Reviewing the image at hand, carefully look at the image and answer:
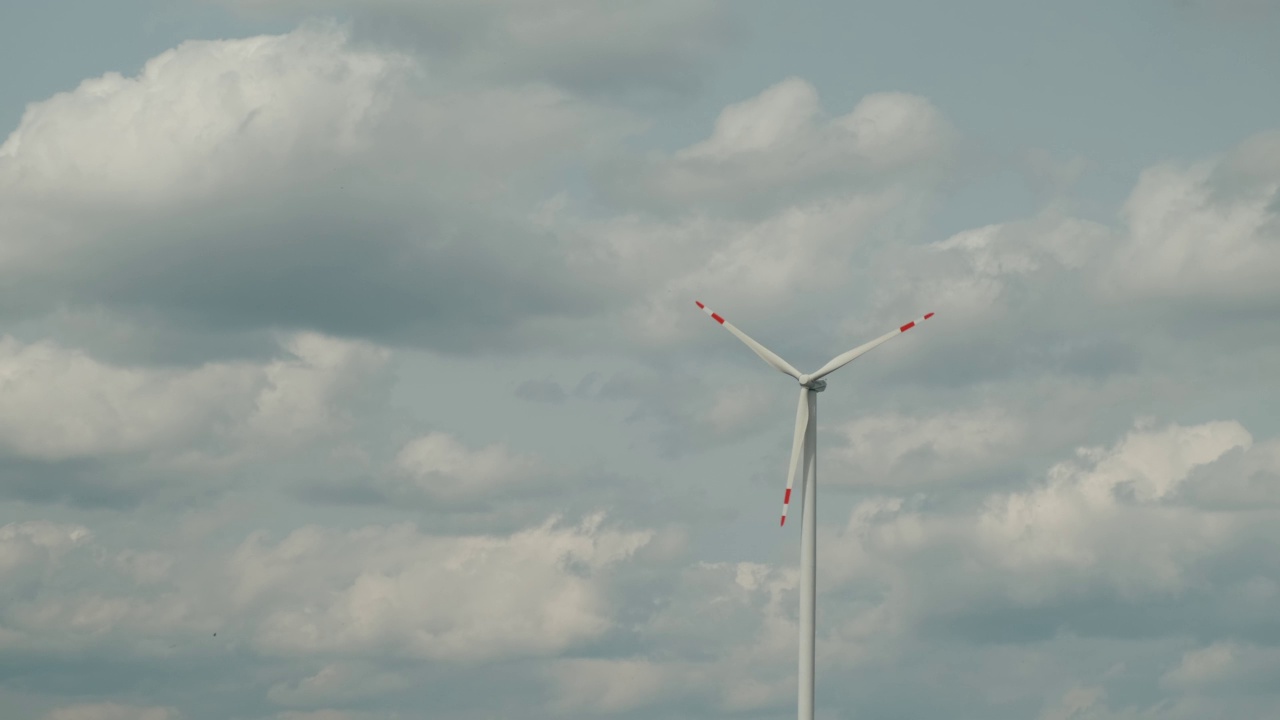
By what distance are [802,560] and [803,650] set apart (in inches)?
317

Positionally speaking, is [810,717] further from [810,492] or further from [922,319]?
[922,319]

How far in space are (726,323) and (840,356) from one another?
10.7 m

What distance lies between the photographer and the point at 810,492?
18912 cm

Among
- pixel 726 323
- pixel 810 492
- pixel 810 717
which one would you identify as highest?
pixel 726 323

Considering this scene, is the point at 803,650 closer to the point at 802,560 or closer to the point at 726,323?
the point at 802,560

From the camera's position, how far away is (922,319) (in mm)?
176250

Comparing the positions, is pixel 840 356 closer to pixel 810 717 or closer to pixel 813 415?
pixel 813 415

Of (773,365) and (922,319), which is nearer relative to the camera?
(922,319)

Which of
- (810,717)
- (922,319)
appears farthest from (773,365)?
(810,717)

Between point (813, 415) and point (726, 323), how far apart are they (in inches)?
450

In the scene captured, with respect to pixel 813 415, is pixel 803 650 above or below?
below

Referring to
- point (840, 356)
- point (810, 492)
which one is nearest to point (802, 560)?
point (810, 492)

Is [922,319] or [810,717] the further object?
[810,717]

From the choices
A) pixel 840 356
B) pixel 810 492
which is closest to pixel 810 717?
pixel 810 492
